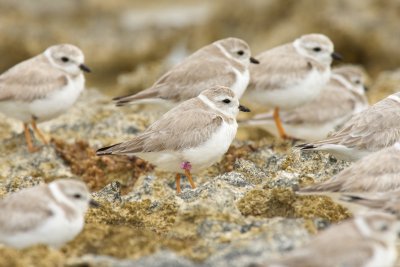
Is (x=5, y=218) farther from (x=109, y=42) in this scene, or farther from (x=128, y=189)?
(x=109, y=42)

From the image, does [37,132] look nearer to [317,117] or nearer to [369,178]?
[317,117]

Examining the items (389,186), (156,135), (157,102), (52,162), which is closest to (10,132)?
(52,162)

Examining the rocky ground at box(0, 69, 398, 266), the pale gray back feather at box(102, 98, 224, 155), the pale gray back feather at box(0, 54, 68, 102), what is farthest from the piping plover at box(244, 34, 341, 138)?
the pale gray back feather at box(0, 54, 68, 102)

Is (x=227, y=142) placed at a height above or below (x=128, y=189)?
above

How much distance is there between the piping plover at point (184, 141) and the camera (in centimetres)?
929

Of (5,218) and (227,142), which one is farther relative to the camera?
(227,142)

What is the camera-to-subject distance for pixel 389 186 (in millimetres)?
7910

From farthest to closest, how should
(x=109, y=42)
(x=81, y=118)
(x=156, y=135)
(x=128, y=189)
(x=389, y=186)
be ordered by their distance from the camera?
(x=109, y=42), (x=81, y=118), (x=128, y=189), (x=156, y=135), (x=389, y=186)

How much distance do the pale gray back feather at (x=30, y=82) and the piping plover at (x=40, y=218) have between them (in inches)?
168

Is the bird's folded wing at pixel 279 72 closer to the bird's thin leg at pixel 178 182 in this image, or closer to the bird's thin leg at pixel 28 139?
the bird's thin leg at pixel 178 182

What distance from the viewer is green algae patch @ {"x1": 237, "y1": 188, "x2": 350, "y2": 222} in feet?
26.6

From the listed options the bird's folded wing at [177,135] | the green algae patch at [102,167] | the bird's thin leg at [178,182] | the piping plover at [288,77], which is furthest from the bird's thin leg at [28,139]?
the piping plover at [288,77]

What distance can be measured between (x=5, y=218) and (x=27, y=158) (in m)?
4.30

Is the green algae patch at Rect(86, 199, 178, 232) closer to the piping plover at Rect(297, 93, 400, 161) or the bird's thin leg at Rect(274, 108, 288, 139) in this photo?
the piping plover at Rect(297, 93, 400, 161)
